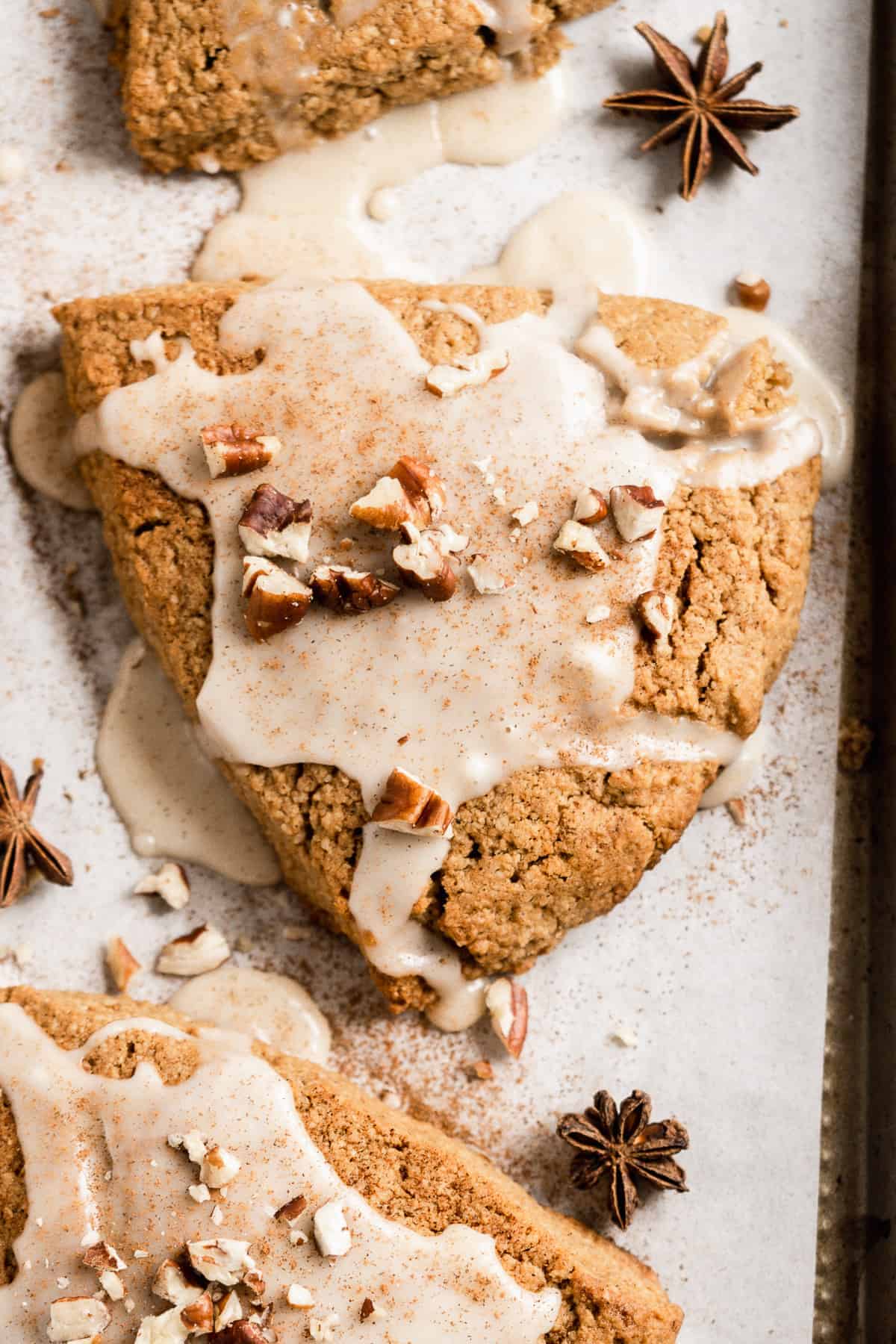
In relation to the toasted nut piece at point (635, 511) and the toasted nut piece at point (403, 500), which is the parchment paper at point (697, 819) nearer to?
the toasted nut piece at point (635, 511)

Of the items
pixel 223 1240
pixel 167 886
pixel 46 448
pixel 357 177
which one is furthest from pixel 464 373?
pixel 223 1240

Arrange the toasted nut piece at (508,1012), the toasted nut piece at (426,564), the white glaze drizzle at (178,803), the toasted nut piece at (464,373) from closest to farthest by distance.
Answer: the toasted nut piece at (426,564) < the toasted nut piece at (464,373) < the toasted nut piece at (508,1012) < the white glaze drizzle at (178,803)

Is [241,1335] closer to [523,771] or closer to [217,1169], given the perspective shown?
[217,1169]

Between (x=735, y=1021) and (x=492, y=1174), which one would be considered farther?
(x=735, y=1021)

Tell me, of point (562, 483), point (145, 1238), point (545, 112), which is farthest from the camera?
point (545, 112)

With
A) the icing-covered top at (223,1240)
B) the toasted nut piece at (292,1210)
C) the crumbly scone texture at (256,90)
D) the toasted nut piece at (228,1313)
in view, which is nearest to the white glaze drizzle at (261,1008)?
the icing-covered top at (223,1240)

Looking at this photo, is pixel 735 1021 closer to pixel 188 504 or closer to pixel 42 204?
pixel 188 504

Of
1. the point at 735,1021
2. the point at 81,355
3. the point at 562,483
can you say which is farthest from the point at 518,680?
the point at 81,355
